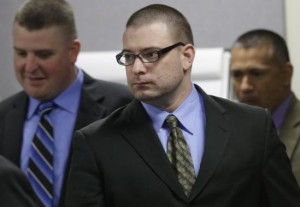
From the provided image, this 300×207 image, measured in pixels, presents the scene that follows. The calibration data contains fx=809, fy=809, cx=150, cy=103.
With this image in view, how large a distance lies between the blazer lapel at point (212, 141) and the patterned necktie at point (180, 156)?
0.03 metres

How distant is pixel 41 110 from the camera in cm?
306

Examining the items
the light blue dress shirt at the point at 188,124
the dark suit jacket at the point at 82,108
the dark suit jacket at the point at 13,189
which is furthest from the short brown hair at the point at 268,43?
the dark suit jacket at the point at 13,189

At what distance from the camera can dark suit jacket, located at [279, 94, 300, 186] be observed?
9.75ft

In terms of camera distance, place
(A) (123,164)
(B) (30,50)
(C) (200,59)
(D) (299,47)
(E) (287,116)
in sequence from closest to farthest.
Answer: (A) (123,164) → (B) (30,50) → (E) (287,116) → (C) (200,59) → (D) (299,47)

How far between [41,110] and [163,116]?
2.57 ft

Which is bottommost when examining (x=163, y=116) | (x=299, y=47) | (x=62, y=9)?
(x=299, y=47)

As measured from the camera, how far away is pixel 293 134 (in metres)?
3.08

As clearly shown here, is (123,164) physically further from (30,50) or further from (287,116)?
(287,116)

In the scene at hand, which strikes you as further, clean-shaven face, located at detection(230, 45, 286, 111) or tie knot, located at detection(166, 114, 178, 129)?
clean-shaven face, located at detection(230, 45, 286, 111)

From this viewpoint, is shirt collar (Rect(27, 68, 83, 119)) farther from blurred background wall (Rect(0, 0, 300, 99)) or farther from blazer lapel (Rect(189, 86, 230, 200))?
blurred background wall (Rect(0, 0, 300, 99))

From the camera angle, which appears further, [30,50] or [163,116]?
[30,50]

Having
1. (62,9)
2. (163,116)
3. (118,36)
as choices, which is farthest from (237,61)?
(118,36)

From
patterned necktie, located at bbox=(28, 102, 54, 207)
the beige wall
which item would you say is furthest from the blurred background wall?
patterned necktie, located at bbox=(28, 102, 54, 207)

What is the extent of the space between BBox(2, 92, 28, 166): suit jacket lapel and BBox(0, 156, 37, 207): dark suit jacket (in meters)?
0.78
